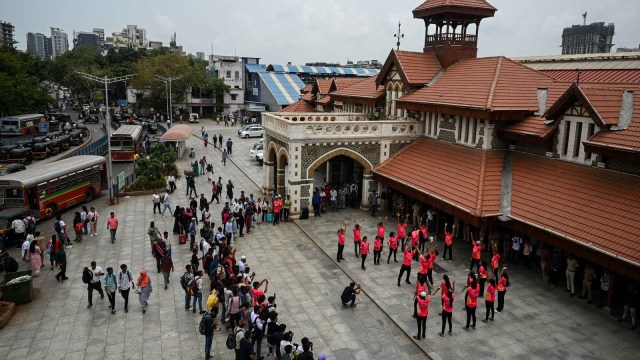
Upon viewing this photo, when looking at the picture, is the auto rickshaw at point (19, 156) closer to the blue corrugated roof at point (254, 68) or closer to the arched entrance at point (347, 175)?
the arched entrance at point (347, 175)

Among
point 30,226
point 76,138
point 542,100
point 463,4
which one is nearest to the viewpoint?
point 30,226

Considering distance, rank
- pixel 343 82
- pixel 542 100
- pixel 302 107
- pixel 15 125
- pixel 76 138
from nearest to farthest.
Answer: pixel 542 100 < pixel 343 82 < pixel 302 107 < pixel 76 138 < pixel 15 125

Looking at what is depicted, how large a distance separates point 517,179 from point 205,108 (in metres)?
70.8

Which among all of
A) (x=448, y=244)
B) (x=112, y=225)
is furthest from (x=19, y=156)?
(x=448, y=244)

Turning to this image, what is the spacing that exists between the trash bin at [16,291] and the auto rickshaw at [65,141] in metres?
33.7

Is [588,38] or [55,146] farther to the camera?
[588,38]

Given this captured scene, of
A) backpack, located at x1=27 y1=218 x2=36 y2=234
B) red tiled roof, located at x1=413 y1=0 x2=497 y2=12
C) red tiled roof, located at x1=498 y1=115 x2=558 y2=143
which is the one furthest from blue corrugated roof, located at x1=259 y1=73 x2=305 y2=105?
red tiled roof, located at x1=498 y1=115 x2=558 y2=143

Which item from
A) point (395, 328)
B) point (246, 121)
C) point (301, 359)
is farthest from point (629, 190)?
point (246, 121)

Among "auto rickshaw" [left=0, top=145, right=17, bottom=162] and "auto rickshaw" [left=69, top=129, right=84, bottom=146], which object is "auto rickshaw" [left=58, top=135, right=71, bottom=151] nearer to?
"auto rickshaw" [left=69, top=129, right=84, bottom=146]

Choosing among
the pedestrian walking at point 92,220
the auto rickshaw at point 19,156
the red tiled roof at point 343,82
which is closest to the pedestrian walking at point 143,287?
the pedestrian walking at point 92,220

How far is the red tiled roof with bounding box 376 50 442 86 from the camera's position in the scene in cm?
2644

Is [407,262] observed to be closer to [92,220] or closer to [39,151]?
[92,220]

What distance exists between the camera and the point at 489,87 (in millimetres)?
21719

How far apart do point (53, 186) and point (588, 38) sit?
88.2 metres
